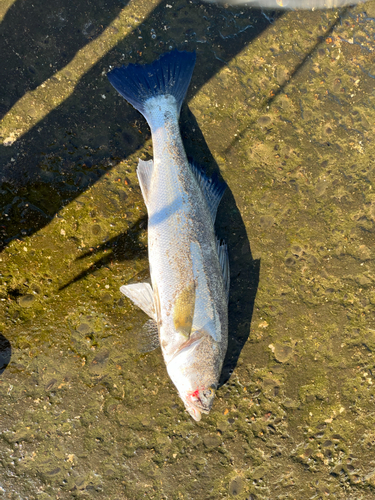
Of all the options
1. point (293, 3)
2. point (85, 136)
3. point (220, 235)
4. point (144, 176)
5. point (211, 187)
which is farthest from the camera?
point (293, 3)

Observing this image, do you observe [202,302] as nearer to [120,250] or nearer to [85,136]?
[120,250]

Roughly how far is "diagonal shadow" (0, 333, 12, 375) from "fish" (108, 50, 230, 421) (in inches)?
57.3

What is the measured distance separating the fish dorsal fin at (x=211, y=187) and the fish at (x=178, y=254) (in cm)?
1

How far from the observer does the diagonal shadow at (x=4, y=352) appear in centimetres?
307

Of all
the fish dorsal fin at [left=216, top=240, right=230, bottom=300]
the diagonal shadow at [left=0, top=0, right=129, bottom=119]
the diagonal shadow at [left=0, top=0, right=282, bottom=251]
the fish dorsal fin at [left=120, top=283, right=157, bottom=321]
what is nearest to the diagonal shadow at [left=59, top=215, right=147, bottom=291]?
the fish dorsal fin at [left=120, top=283, right=157, bottom=321]

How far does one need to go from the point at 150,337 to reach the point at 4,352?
5.39 ft

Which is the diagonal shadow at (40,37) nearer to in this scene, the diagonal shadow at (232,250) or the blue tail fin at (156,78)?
the blue tail fin at (156,78)

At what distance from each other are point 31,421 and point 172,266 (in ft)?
7.84

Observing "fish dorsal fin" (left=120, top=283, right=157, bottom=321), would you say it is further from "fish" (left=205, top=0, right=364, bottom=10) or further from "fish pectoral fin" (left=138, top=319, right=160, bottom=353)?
"fish" (left=205, top=0, right=364, bottom=10)

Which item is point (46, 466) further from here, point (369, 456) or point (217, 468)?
point (369, 456)

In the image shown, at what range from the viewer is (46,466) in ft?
9.99

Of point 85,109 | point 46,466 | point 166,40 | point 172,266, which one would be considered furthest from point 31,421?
point 166,40

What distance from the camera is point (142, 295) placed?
2.96 meters

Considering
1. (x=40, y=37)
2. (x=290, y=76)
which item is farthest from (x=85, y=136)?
(x=290, y=76)
